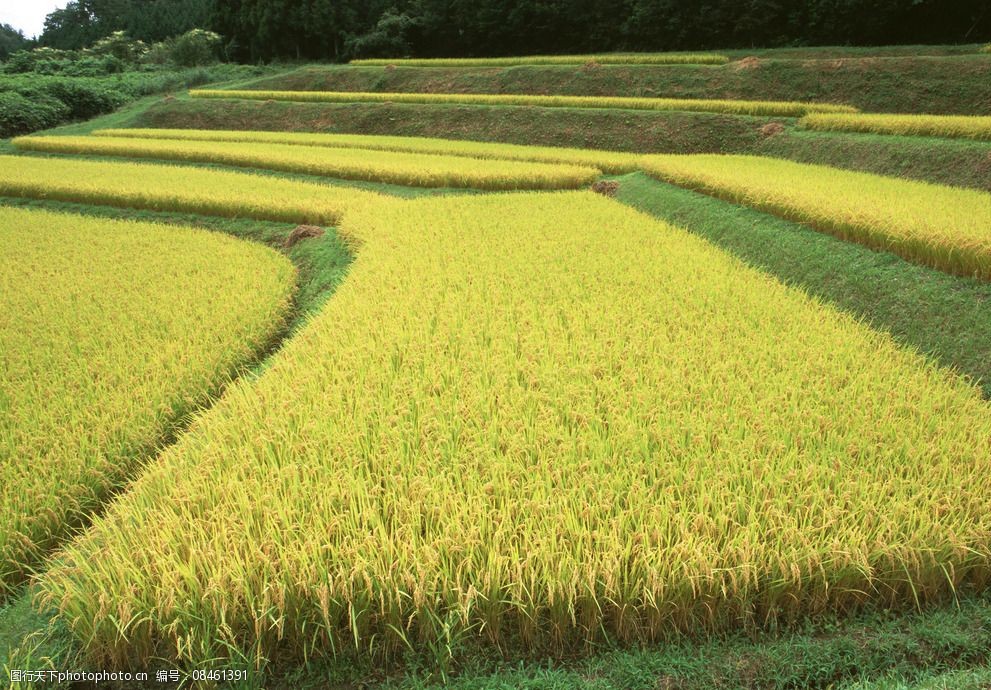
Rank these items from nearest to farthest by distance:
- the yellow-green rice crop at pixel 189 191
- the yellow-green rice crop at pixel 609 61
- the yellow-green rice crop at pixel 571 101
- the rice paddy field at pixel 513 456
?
1. the rice paddy field at pixel 513 456
2. the yellow-green rice crop at pixel 189 191
3. the yellow-green rice crop at pixel 571 101
4. the yellow-green rice crop at pixel 609 61

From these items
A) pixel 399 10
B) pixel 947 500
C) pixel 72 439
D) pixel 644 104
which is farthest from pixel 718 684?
pixel 399 10

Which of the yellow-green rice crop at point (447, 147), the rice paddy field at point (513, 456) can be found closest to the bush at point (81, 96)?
the yellow-green rice crop at point (447, 147)

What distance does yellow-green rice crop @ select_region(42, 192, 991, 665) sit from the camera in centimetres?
172

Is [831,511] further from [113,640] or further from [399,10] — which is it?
[399,10]

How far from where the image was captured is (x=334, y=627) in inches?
67.7

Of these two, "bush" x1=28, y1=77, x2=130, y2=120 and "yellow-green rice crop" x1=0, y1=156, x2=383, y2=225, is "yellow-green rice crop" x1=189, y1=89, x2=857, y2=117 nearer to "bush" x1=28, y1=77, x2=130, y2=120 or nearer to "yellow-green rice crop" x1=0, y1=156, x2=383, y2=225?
"bush" x1=28, y1=77, x2=130, y2=120

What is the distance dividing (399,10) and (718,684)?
3792 cm

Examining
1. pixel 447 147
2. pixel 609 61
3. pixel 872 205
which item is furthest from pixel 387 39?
pixel 872 205

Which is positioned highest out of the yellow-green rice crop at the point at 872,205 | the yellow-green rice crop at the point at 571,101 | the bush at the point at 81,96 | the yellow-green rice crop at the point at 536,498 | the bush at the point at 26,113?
the bush at the point at 81,96

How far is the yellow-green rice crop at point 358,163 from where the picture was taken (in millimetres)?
10039

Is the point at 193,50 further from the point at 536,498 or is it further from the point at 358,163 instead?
the point at 536,498

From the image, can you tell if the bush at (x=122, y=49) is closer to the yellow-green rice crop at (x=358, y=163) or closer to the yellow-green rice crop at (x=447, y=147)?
the yellow-green rice crop at (x=447, y=147)

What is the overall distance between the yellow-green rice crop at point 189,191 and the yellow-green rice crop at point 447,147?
14.0 feet

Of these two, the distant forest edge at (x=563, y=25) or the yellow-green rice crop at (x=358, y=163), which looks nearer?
the yellow-green rice crop at (x=358, y=163)
